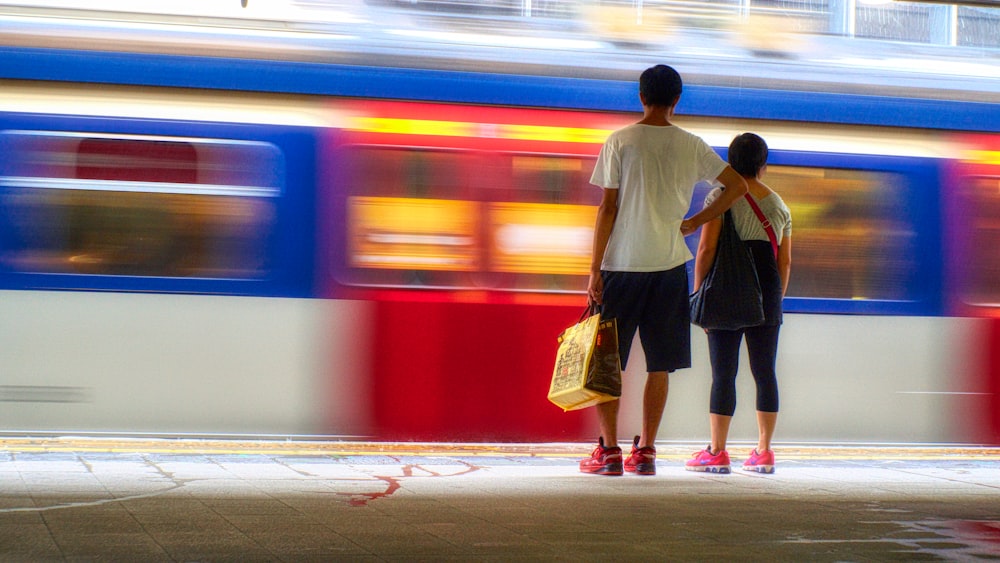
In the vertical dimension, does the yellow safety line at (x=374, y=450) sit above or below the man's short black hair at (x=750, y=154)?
below

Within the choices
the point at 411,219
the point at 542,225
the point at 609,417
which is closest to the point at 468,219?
the point at 411,219

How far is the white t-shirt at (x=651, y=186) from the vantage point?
18.7 ft

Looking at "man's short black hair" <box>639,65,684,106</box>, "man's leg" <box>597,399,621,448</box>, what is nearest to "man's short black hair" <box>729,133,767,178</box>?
"man's short black hair" <box>639,65,684,106</box>

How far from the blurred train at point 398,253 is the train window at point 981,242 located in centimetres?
1

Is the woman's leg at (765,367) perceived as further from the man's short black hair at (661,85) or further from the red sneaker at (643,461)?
the man's short black hair at (661,85)

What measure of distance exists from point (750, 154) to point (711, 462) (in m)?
1.59

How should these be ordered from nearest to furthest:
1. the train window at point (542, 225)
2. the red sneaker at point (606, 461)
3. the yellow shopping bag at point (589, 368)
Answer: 1. the yellow shopping bag at point (589, 368)
2. the red sneaker at point (606, 461)
3. the train window at point (542, 225)

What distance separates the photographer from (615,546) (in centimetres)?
417

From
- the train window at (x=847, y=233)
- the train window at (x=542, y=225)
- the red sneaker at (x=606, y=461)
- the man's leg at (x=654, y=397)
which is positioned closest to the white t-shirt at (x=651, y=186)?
the man's leg at (x=654, y=397)

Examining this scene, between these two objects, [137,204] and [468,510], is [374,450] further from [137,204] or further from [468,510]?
[468,510]

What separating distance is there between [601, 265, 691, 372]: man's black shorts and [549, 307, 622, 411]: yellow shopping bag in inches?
5.2

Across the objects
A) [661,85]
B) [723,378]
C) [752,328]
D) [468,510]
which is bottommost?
[468,510]

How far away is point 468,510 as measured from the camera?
4.93 meters

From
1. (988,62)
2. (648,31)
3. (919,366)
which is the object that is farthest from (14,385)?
(988,62)
